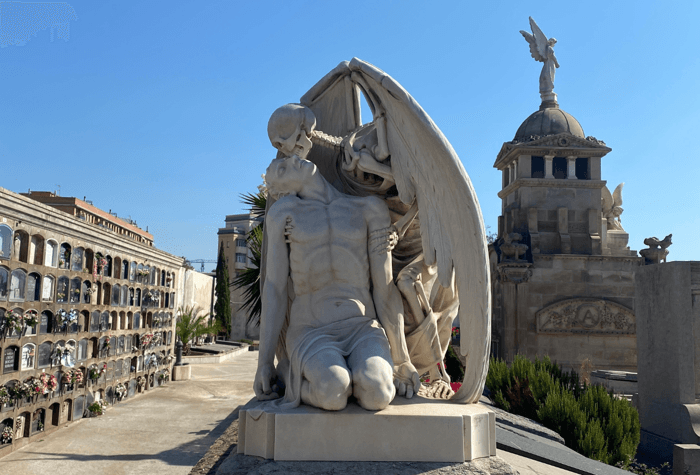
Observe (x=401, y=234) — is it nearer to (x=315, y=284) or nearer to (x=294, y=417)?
(x=315, y=284)

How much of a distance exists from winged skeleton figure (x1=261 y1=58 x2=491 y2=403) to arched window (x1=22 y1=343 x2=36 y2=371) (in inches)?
173

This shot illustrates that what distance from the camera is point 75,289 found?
7.19m

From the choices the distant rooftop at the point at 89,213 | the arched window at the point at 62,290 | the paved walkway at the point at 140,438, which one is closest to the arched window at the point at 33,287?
the arched window at the point at 62,290

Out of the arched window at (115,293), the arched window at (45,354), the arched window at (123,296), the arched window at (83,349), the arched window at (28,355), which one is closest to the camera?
the arched window at (28,355)

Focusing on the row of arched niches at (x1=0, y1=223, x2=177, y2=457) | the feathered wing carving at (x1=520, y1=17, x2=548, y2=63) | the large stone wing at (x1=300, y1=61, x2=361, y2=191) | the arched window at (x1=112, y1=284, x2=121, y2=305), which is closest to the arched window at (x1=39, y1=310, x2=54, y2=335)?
the row of arched niches at (x1=0, y1=223, x2=177, y2=457)

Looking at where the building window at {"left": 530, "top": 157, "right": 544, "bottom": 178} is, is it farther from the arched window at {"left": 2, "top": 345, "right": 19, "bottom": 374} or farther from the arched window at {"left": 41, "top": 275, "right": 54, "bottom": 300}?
the arched window at {"left": 2, "top": 345, "right": 19, "bottom": 374}

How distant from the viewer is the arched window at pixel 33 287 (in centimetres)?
606

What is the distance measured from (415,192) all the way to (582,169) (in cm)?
1041

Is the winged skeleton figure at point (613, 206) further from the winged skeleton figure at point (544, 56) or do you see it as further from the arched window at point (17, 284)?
the arched window at point (17, 284)

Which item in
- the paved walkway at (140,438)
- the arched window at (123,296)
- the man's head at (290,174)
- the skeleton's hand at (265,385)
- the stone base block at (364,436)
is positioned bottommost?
the paved walkway at (140,438)

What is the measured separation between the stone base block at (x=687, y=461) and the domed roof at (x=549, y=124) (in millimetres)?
8220

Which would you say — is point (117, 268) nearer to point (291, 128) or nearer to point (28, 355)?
point (28, 355)

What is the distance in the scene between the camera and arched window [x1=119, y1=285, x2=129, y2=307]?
884 cm

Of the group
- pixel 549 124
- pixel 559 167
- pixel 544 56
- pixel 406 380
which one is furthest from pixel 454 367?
pixel 544 56
